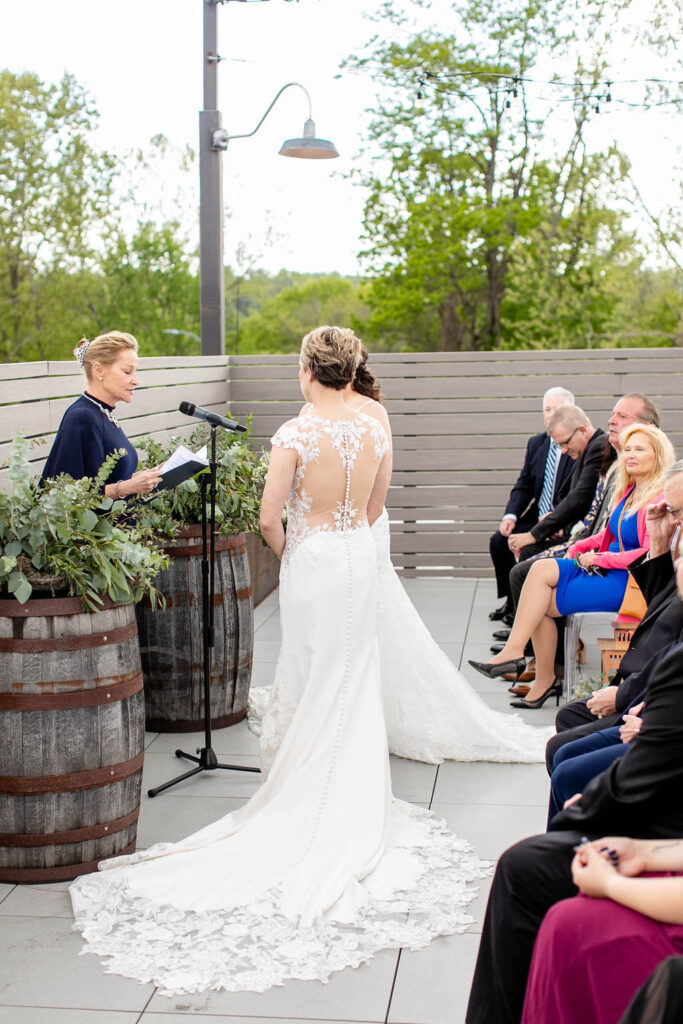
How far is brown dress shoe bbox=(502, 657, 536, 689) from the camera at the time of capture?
611 centimetres

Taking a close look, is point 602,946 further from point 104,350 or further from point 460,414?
point 460,414

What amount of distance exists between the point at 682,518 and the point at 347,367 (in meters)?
1.26

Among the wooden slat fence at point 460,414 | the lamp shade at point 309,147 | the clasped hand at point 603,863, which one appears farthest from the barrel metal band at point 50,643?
the wooden slat fence at point 460,414

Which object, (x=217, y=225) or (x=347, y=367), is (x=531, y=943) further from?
(x=217, y=225)

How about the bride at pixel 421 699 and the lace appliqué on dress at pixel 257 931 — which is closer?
the lace appliqué on dress at pixel 257 931

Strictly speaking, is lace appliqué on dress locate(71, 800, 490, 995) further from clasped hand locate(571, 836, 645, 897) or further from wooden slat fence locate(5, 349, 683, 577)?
wooden slat fence locate(5, 349, 683, 577)

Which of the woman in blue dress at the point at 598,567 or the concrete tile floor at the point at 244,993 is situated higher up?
the woman in blue dress at the point at 598,567

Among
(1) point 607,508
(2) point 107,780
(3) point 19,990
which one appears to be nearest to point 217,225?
(1) point 607,508

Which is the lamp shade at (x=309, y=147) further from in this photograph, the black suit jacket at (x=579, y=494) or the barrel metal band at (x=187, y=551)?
the barrel metal band at (x=187, y=551)

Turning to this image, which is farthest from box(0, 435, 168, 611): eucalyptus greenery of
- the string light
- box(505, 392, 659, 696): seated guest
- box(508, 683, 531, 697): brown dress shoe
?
the string light

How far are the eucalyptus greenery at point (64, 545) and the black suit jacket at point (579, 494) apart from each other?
349 centimetres

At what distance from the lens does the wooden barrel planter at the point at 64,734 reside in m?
3.47

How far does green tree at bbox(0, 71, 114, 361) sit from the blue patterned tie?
2674 centimetres

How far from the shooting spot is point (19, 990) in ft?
9.76
